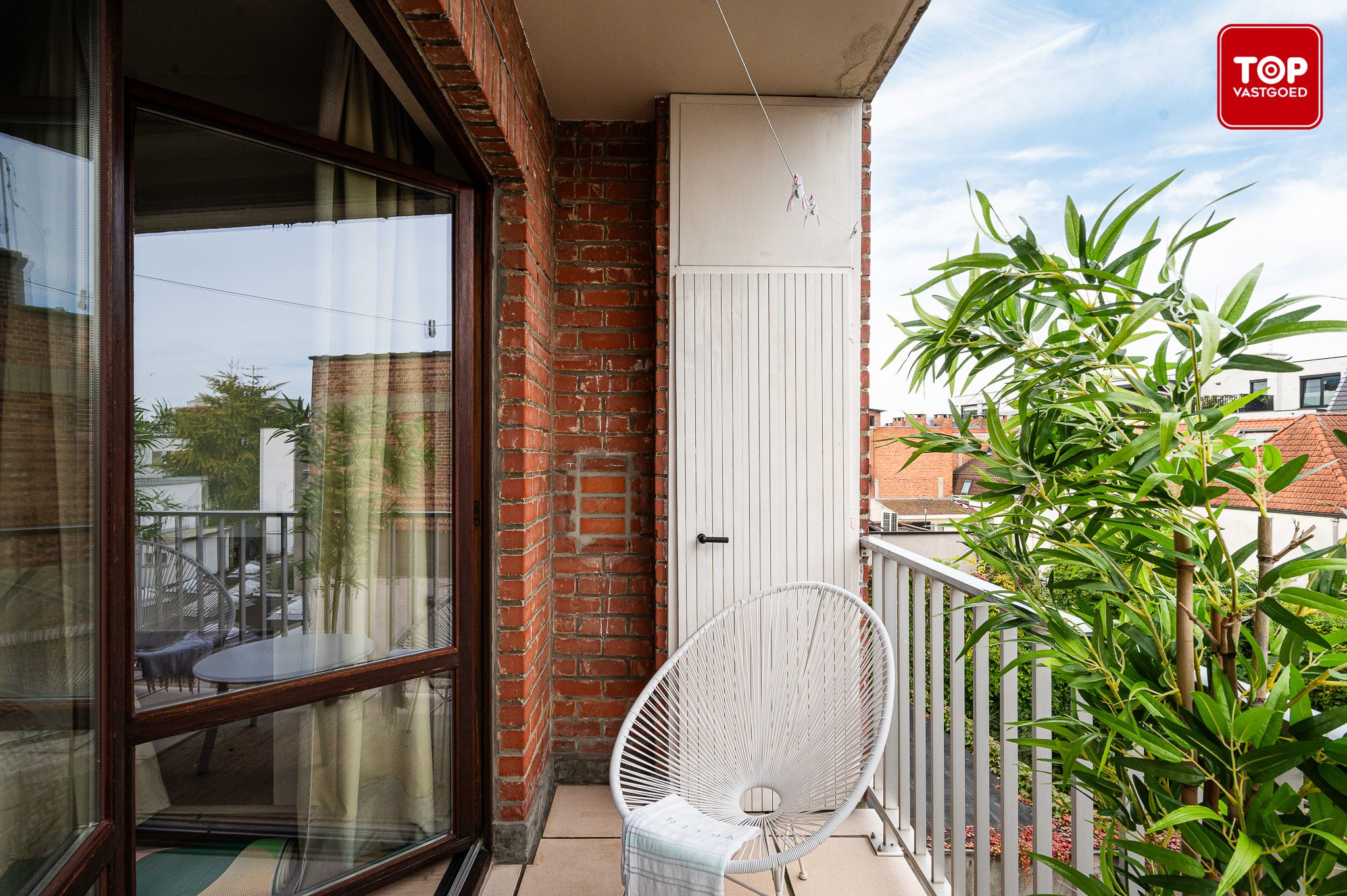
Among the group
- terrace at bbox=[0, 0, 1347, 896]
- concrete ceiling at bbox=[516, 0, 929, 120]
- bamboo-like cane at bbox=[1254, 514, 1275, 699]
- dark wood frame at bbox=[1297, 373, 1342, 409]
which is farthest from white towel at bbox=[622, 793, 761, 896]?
concrete ceiling at bbox=[516, 0, 929, 120]

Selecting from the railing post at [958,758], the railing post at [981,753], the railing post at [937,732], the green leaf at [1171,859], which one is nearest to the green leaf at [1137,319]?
the green leaf at [1171,859]

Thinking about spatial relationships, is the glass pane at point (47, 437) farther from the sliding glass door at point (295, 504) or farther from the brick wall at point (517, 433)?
the brick wall at point (517, 433)

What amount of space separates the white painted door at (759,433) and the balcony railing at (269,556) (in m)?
0.96

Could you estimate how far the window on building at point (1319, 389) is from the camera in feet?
5.85

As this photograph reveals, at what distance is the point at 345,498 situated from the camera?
1.65 m

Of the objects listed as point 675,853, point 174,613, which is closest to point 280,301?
point 174,613

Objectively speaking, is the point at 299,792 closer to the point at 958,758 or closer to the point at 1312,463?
the point at 958,758

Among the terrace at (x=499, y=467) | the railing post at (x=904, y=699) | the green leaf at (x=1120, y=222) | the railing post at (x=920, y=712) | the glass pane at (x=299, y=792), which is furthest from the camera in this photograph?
the railing post at (x=904, y=699)

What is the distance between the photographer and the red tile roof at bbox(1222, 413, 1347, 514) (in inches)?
28.4

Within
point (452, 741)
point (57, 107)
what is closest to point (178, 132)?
point (57, 107)

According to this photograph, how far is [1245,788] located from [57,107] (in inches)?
63.3

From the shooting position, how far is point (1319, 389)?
75.1 inches

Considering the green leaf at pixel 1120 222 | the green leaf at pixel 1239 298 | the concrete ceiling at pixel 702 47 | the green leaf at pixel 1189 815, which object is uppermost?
the concrete ceiling at pixel 702 47

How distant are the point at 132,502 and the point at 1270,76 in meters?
2.47
